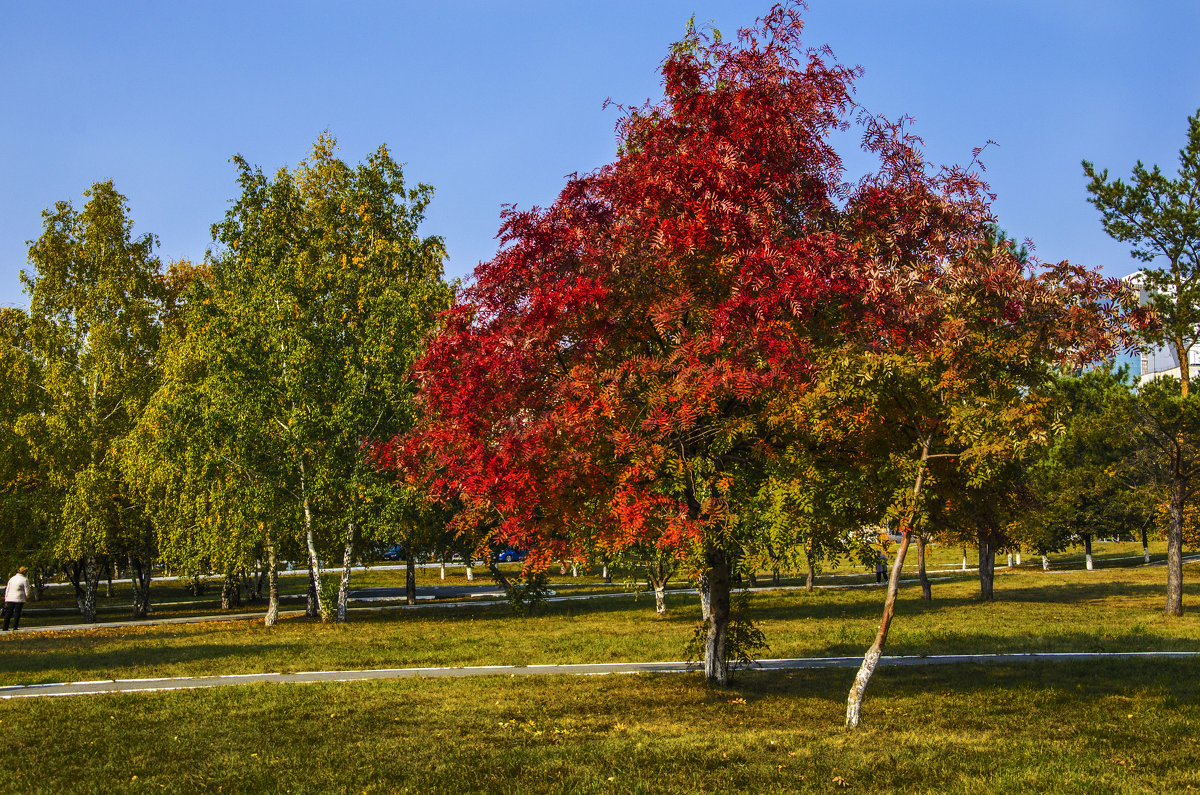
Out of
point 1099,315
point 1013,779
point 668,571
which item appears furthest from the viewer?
point 668,571

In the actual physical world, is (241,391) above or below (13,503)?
above

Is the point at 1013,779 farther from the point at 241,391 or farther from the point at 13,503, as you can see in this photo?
the point at 13,503

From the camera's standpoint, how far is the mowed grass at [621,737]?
850 cm

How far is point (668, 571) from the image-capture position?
28.9 meters

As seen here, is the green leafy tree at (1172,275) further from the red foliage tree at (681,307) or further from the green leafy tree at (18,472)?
the green leafy tree at (18,472)

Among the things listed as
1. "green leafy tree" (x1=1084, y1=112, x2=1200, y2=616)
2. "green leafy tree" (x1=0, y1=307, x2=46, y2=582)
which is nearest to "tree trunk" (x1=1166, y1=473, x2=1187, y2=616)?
"green leafy tree" (x1=1084, y1=112, x2=1200, y2=616)

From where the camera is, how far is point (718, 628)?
550 inches

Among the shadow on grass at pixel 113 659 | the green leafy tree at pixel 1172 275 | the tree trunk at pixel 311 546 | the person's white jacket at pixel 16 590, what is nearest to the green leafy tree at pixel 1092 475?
the green leafy tree at pixel 1172 275

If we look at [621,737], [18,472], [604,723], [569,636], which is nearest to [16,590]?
[18,472]

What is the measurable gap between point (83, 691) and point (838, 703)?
1128 cm

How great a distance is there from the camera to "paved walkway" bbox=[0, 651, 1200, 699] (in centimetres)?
1409

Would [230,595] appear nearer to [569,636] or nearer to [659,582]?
[659,582]

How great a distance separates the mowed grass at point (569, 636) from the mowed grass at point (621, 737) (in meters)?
3.60

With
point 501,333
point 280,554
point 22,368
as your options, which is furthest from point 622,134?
point 22,368
